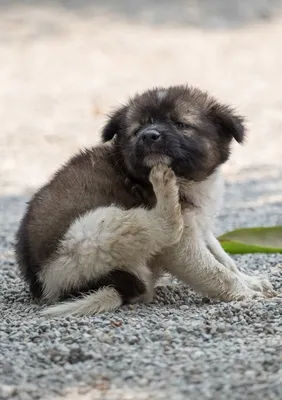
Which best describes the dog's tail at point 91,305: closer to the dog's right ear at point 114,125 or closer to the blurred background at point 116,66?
the dog's right ear at point 114,125

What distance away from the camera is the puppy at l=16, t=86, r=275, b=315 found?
4734mm

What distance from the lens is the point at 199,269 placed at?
16.1 feet

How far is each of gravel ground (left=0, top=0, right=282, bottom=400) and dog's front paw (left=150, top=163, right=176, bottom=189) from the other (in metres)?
0.68

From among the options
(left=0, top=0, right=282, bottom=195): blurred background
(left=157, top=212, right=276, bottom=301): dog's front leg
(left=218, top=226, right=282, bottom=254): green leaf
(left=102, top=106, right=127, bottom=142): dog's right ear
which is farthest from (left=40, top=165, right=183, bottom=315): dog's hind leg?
(left=0, top=0, right=282, bottom=195): blurred background

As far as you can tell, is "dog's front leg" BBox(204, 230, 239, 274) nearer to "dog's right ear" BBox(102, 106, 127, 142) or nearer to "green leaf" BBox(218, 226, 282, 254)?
"green leaf" BBox(218, 226, 282, 254)

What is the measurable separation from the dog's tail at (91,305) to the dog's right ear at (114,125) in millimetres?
1002

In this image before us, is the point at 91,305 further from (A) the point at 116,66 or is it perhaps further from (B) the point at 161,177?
(A) the point at 116,66

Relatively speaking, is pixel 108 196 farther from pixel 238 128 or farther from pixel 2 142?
pixel 2 142

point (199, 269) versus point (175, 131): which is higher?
point (175, 131)

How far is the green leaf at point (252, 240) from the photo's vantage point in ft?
19.8

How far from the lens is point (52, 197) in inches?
196

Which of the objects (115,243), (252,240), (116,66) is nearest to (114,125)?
(115,243)

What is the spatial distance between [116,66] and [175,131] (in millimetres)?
9253

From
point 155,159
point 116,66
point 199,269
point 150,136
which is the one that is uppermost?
point 116,66
